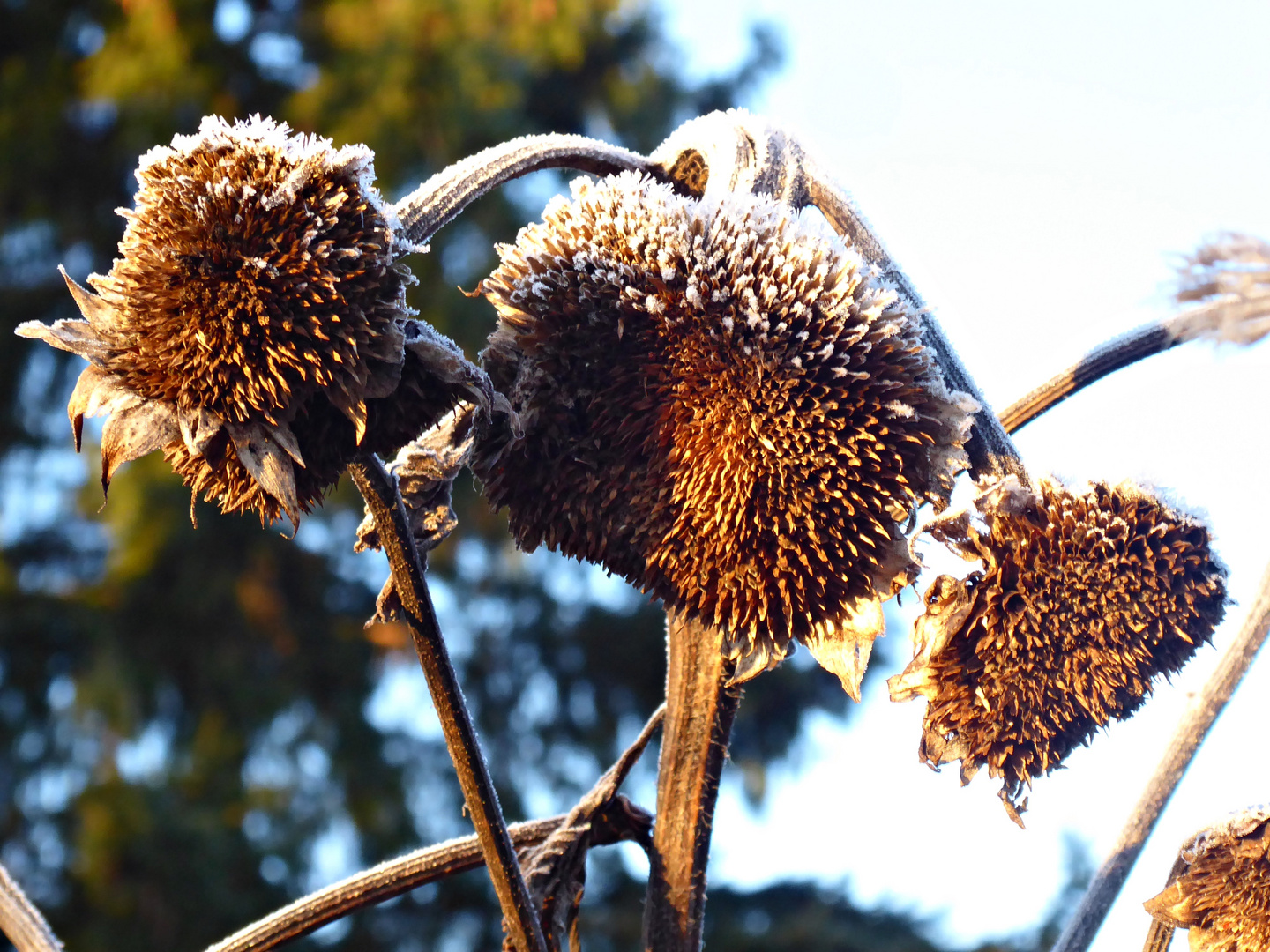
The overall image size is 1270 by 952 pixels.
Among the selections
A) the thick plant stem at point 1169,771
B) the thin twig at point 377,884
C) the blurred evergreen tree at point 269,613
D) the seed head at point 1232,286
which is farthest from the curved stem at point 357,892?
the blurred evergreen tree at point 269,613

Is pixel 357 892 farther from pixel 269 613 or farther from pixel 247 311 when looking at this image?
pixel 269 613

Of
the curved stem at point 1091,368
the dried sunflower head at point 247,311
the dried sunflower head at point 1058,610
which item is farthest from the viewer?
the curved stem at point 1091,368

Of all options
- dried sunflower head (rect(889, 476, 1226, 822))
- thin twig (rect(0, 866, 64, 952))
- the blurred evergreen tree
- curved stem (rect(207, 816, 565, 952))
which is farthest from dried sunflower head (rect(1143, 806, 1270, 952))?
the blurred evergreen tree

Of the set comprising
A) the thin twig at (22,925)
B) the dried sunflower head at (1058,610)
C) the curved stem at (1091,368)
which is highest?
the thin twig at (22,925)

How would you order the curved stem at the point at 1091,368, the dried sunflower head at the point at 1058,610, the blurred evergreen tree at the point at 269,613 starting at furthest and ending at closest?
1. the blurred evergreen tree at the point at 269,613
2. the curved stem at the point at 1091,368
3. the dried sunflower head at the point at 1058,610

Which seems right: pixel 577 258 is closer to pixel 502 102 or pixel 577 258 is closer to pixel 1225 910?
pixel 1225 910

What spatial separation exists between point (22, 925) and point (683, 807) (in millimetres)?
404

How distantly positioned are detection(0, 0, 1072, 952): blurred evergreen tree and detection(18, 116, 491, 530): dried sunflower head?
398 cm

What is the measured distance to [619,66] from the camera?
226 inches

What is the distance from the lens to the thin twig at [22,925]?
740 millimetres

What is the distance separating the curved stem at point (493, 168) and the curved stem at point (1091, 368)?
9.7 inches

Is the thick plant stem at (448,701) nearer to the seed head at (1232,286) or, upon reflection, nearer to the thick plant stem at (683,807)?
the thick plant stem at (683,807)

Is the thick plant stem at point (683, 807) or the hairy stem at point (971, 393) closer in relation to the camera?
the hairy stem at point (971, 393)

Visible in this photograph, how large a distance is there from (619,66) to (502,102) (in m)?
1.09
